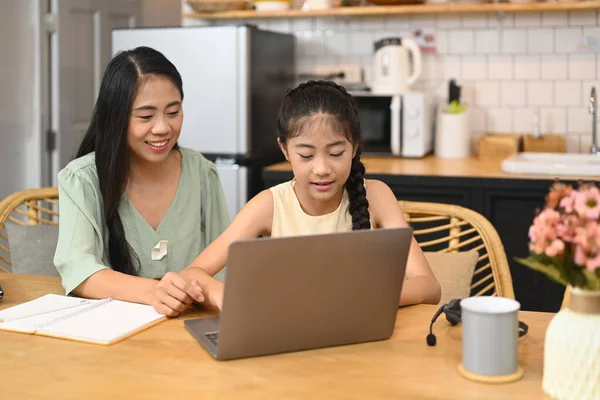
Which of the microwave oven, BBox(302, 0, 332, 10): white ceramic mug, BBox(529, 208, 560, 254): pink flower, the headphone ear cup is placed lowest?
the headphone ear cup

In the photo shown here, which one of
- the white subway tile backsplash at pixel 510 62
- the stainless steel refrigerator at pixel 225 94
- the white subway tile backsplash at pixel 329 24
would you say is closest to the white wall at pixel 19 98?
the stainless steel refrigerator at pixel 225 94

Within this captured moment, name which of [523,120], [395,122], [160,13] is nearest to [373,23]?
[395,122]

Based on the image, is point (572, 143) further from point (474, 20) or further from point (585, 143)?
point (474, 20)

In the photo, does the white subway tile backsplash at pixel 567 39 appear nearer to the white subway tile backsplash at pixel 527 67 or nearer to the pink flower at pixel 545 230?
the white subway tile backsplash at pixel 527 67

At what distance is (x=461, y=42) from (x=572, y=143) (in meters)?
0.70

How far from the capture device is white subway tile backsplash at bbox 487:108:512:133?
152 inches

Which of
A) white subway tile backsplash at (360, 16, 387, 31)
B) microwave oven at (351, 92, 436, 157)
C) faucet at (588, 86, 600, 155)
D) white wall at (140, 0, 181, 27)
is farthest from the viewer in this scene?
white wall at (140, 0, 181, 27)

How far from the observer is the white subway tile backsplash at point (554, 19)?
372 centimetres

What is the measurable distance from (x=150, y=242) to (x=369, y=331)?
86 cm

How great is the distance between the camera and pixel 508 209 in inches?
126

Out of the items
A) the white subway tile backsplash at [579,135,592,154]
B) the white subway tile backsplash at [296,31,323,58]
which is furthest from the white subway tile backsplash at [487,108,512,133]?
the white subway tile backsplash at [296,31,323,58]

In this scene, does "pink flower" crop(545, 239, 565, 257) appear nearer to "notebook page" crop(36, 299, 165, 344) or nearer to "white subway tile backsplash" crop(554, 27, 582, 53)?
"notebook page" crop(36, 299, 165, 344)

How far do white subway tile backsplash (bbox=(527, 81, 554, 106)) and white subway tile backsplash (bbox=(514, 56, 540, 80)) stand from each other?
37mm

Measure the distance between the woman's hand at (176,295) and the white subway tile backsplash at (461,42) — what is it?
2.63 meters
